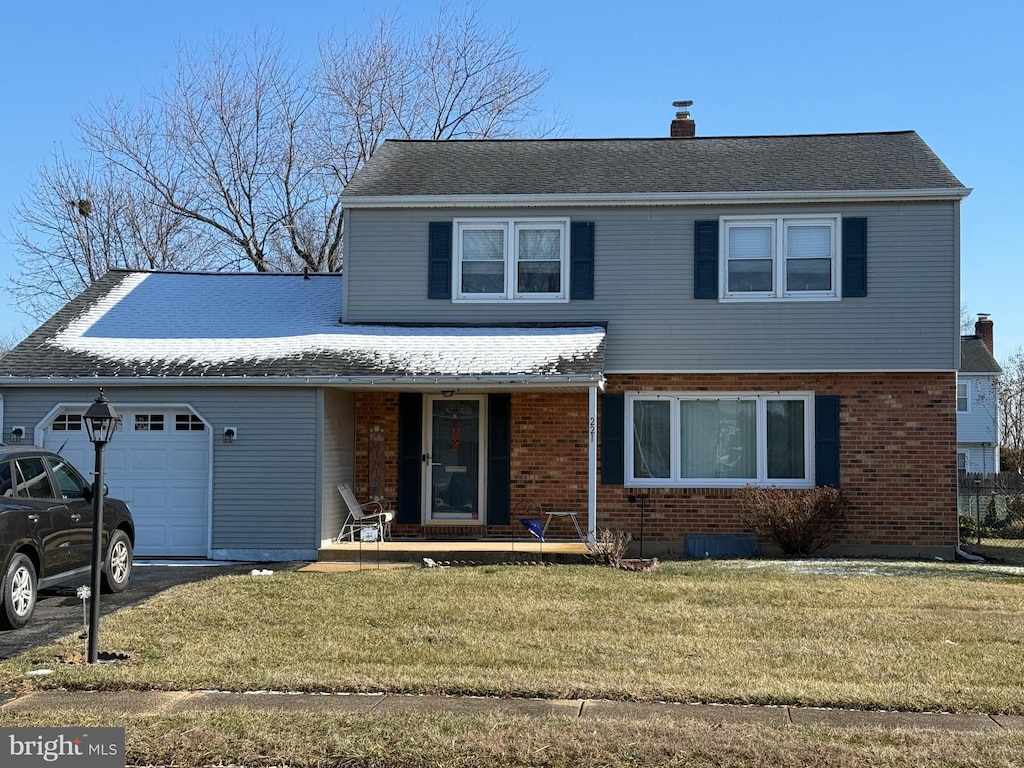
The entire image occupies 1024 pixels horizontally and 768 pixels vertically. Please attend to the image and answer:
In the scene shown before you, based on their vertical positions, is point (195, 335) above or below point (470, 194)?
below

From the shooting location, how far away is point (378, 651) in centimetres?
889

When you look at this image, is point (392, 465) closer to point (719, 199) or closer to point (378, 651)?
point (719, 199)

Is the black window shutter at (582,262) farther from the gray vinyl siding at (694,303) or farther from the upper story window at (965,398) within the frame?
the upper story window at (965,398)

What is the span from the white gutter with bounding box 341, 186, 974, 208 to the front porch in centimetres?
505

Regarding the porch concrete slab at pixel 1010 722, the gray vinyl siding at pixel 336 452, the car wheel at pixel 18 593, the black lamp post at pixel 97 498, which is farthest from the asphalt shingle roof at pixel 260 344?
the porch concrete slab at pixel 1010 722

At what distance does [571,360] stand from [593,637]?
5791 millimetres

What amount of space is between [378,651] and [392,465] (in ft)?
25.8

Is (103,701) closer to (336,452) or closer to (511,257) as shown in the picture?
(336,452)

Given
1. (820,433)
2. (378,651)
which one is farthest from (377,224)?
(378,651)

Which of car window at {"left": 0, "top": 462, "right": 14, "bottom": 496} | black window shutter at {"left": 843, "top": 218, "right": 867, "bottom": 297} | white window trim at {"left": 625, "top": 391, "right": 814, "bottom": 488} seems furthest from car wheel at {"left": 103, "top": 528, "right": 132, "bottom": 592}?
black window shutter at {"left": 843, "top": 218, "right": 867, "bottom": 297}

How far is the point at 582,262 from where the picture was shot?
16.4 metres

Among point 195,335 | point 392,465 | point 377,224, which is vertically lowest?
point 392,465

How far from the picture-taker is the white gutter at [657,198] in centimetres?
1576

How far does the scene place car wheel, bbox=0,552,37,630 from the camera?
9609mm
